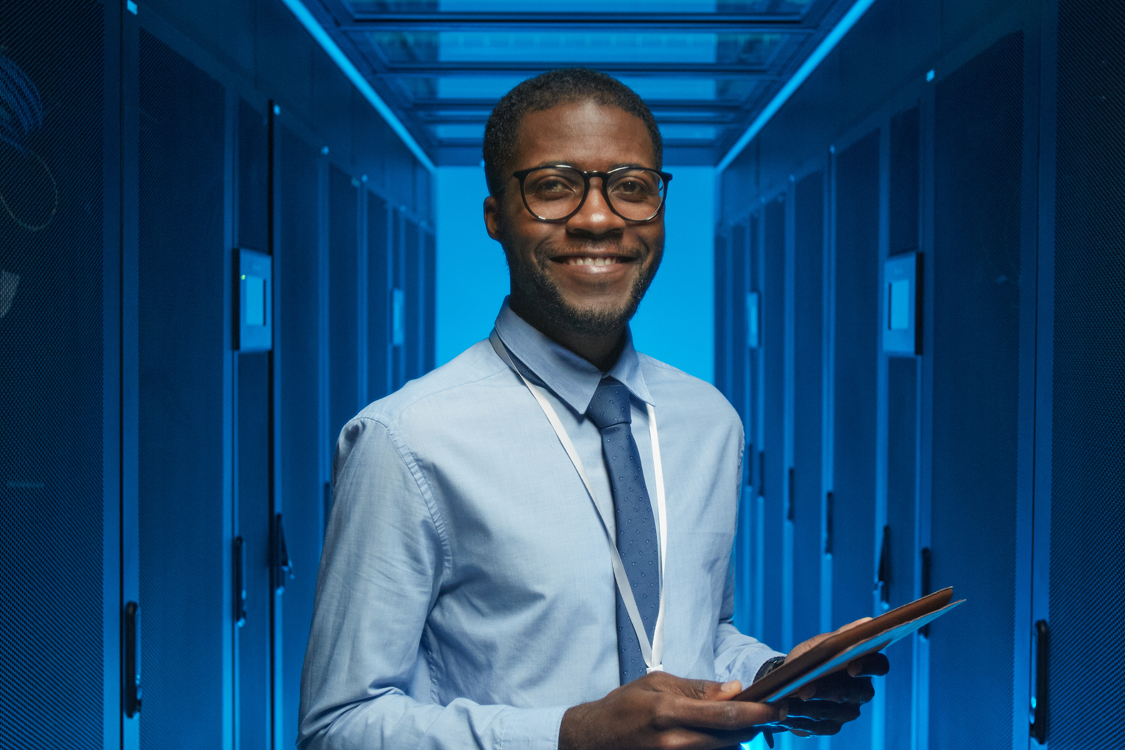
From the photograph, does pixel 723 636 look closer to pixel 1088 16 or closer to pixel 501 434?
pixel 501 434

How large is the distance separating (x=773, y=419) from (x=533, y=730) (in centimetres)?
349

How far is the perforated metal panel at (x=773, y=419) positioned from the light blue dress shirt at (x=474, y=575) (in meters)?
3.02

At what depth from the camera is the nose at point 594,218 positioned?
1035mm

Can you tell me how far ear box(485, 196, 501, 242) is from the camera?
1.14m

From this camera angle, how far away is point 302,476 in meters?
3.11

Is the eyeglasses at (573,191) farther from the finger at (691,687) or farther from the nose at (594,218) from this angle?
the finger at (691,687)

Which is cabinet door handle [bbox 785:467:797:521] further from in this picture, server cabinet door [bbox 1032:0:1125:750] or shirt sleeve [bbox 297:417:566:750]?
shirt sleeve [bbox 297:417:566:750]

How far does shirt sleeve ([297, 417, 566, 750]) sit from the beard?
0.88ft

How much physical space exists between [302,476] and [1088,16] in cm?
274

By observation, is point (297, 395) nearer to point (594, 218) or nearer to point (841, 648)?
point (594, 218)

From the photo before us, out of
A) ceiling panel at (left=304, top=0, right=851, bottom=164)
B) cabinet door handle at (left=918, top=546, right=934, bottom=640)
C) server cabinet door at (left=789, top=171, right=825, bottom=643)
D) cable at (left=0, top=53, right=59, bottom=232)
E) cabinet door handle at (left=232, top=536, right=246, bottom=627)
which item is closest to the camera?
cable at (left=0, top=53, right=59, bottom=232)

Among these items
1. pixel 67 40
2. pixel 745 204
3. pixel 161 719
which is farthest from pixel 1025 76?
pixel 745 204

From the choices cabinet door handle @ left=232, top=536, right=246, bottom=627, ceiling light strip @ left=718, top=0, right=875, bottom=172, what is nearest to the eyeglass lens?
cabinet door handle @ left=232, top=536, right=246, bottom=627

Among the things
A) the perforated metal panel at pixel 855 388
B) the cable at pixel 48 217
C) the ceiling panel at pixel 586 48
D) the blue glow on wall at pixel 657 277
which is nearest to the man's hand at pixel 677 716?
the cable at pixel 48 217
